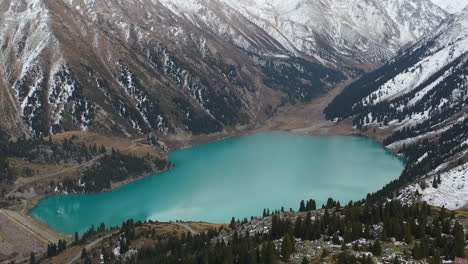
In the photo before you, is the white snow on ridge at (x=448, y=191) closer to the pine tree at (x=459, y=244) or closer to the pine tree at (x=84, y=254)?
the pine tree at (x=459, y=244)

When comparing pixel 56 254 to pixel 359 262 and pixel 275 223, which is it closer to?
pixel 275 223

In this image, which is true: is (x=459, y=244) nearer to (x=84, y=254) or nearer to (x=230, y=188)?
(x=84, y=254)

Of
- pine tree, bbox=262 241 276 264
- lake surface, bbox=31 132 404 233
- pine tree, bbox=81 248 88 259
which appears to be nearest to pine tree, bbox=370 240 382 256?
pine tree, bbox=262 241 276 264

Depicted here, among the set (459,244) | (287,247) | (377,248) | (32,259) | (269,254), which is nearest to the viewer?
(459,244)

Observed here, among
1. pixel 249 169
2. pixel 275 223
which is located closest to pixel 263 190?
pixel 249 169

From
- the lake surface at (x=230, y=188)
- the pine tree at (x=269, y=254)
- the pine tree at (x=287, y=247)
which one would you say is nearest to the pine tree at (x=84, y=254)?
the lake surface at (x=230, y=188)

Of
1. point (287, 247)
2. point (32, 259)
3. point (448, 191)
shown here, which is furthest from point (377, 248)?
point (32, 259)

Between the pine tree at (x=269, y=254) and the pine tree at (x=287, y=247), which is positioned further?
the pine tree at (x=287, y=247)

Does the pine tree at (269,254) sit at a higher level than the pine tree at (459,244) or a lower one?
lower
